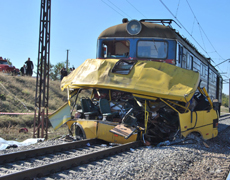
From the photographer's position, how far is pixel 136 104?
773 centimetres

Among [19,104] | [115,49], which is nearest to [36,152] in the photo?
[115,49]

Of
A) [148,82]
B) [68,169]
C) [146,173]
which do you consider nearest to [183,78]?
[148,82]

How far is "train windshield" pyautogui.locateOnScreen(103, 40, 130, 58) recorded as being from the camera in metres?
9.05

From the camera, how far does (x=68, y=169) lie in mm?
4602

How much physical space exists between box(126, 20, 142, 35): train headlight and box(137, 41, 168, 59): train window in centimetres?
42

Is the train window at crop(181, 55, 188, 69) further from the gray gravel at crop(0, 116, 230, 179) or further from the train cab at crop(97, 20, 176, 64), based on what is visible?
the gray gravel at crop(0, 116, 230, 179)

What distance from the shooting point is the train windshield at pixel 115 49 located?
905cm

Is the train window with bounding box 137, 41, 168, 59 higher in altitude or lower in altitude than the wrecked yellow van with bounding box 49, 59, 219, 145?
higher

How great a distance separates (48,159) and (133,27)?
17.7ft

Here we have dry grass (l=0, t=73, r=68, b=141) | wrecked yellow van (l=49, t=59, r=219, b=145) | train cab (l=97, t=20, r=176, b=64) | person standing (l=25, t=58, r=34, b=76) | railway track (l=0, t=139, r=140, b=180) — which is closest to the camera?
railway track (l=0, t=139, r=140, b=180)

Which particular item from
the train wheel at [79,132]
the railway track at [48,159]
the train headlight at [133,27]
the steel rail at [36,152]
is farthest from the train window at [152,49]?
the steel rail at [36,152]

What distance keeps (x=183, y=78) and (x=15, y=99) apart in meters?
12.3

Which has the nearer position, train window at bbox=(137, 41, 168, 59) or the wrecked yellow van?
the wrecked yellow van

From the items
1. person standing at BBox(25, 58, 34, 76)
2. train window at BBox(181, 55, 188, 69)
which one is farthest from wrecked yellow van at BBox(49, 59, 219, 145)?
person standing at BBox(25, 58, 34, 76)
